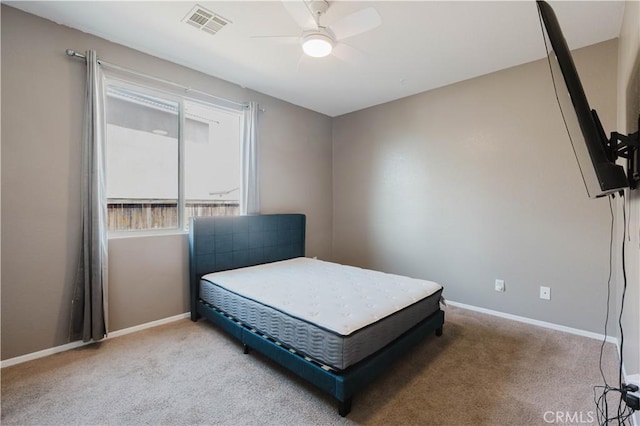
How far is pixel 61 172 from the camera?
2.45 m

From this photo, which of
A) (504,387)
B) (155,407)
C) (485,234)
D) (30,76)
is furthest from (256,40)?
(504,387)

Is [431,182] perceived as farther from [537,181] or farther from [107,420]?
[107,420]

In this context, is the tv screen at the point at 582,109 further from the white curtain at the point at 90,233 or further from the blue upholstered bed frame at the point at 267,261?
the white curtain at the point at 90,233

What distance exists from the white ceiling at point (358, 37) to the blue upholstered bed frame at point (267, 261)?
A: 1721 mm

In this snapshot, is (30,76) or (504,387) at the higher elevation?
(30,76)

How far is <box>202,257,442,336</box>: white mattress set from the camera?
6.47 feet

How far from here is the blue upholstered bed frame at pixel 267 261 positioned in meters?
1.78

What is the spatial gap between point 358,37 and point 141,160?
8.07ft

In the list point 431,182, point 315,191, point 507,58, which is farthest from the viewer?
point 315,191

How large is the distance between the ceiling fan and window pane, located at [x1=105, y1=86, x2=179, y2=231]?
1.82 m

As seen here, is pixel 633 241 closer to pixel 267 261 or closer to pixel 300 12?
pixel 300 12

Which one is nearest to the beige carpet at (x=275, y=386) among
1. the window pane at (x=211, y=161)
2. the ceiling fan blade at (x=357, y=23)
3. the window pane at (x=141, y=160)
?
the window pane at (x=141, y=160)

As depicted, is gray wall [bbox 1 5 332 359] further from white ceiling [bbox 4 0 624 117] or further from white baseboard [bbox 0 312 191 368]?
white ceiling [bbox 4 0 624 117]

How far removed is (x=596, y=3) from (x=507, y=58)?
815 mm
